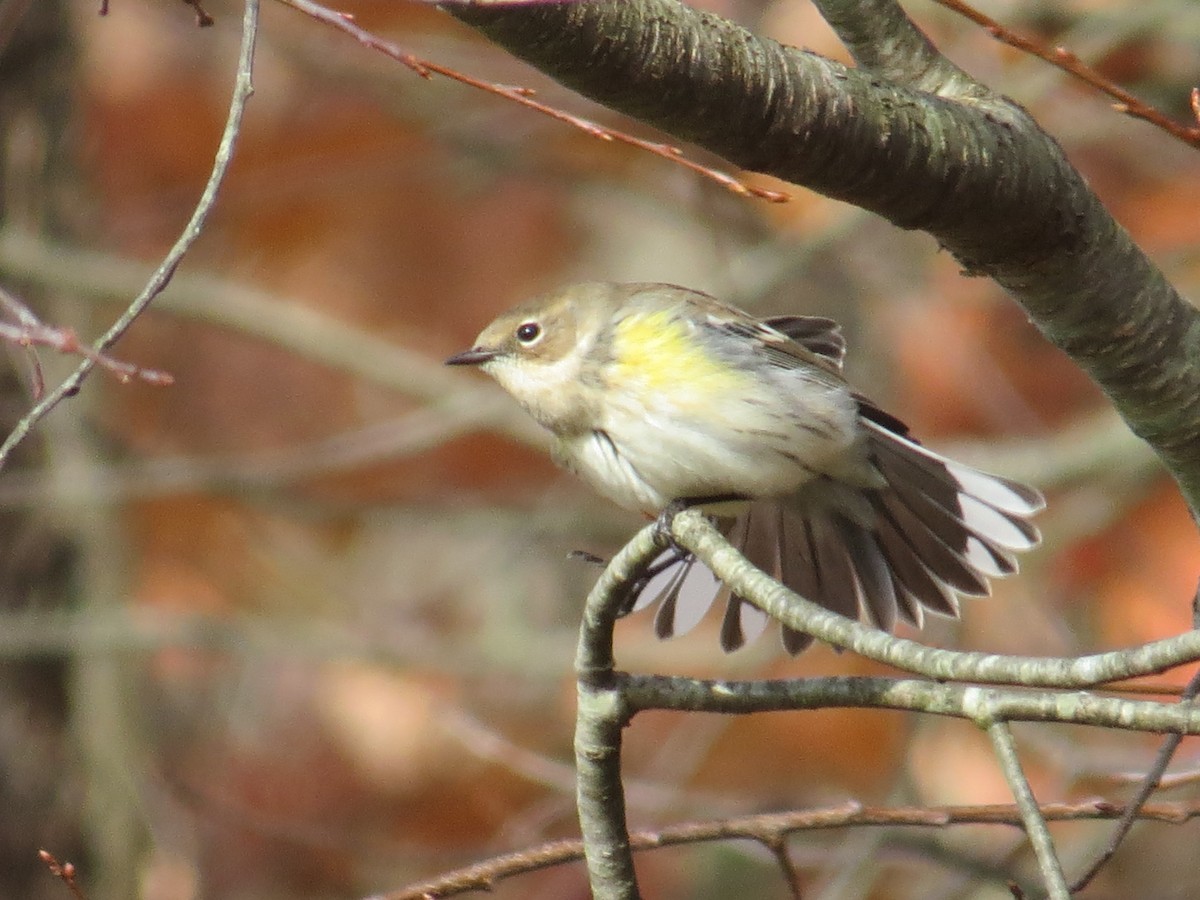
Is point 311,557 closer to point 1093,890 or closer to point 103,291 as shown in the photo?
point 103,291

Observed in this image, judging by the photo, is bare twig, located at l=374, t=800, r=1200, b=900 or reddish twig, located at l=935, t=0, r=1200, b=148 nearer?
reddish twig, located at l=935, t=0, r=1200, b=148

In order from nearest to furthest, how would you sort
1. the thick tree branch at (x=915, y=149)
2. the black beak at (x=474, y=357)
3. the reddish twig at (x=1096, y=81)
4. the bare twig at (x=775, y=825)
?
1. the reddish twig at (x=1096, y=81)
2. the thick tree branch at (x=915, y=149)
3. the bare twig at (x=775, y=825)
4. the black beak at (x=474, y=357)

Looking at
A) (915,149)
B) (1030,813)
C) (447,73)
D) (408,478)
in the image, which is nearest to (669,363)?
(915,149)

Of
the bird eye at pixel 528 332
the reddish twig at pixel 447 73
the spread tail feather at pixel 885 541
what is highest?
the bird eye at pixel 528 332

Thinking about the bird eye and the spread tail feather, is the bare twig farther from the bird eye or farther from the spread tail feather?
the bird eye

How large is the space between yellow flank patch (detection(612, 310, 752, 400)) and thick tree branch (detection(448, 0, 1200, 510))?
1.26 m

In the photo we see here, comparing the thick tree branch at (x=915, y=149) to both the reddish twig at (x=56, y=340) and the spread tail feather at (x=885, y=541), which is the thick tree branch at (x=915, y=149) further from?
the spread tail feather at (x=885, y=541)

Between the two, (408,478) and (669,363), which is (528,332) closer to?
(669,363)

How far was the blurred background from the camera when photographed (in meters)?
5.84

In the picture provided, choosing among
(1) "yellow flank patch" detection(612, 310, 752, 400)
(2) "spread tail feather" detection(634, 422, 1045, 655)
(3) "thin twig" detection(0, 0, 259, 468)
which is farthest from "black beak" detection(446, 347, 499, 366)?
(3) "thin twig" detection(0, 0, 259, 468)

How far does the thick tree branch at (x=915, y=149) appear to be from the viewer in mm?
1974

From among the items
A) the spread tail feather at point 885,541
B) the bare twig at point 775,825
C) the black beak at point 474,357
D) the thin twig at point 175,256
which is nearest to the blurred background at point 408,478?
the spread tail feather at point 885,541

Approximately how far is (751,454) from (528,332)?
801 mm

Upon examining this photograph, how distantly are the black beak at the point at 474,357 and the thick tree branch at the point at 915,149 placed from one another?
1829mm
